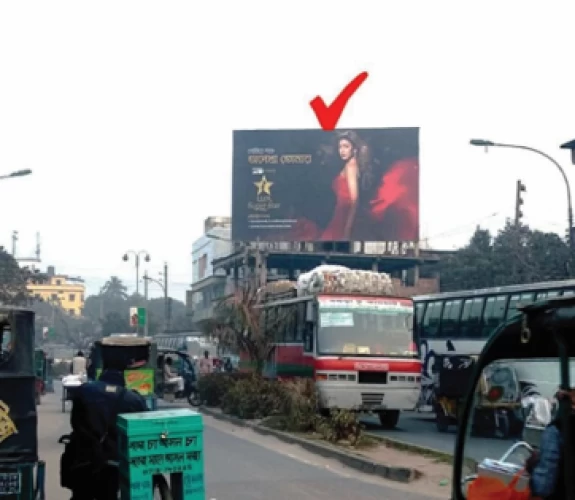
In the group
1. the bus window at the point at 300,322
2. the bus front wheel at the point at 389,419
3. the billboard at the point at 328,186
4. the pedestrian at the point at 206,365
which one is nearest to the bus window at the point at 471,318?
the bus front wheel at the point at 389,419

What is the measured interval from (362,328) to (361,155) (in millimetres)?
34846

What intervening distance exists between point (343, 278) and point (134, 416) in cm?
1669

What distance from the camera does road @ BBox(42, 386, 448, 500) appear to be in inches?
485

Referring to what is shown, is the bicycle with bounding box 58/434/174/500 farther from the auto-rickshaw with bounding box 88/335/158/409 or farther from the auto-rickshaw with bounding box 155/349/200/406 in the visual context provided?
the auto-rickshaw with bounding box 155/349/200/406

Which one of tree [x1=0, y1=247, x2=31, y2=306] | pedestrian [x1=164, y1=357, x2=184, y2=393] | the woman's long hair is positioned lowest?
pedestrian [x1=164, y1=357, x2=184, y2=393]

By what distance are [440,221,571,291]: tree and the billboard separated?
3.14m

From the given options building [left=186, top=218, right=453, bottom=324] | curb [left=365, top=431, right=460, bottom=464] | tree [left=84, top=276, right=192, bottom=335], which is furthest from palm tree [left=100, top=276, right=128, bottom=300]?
curb [left=365, top=431, right=460, bottom=464]

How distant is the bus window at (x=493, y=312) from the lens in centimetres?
2414

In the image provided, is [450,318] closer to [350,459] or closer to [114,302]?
[350,459]

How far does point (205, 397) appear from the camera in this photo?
2977 centimetres

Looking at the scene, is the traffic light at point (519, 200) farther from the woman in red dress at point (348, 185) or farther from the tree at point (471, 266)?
the woman in red dress at point (348, 185)

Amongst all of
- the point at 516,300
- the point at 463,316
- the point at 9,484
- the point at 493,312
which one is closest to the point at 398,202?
the point at 463,316

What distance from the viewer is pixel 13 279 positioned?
57.9 meters

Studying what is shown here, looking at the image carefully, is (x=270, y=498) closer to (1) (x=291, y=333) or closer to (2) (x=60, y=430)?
(2) (x=60, y=430)
